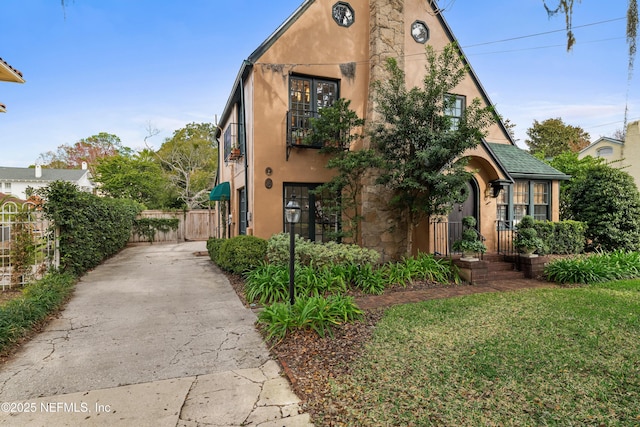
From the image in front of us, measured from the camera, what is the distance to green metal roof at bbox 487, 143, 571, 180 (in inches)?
405

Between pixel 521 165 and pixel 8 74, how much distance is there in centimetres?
1598

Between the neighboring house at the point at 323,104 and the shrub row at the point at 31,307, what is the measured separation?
13.3 feet

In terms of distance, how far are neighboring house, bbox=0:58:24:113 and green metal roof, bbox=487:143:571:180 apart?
14037mm

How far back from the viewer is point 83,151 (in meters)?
36.5

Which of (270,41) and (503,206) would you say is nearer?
(270,41)

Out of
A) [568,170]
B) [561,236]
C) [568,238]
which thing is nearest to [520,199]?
[561,236]

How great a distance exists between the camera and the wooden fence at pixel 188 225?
57.6 ft

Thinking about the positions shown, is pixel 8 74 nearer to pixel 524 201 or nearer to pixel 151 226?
pixel 151 226

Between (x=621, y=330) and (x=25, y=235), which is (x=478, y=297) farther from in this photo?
(x=25, y=235)

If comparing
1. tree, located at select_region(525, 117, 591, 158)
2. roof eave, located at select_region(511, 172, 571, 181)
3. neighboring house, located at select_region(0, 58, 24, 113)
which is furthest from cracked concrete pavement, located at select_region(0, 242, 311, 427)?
tree, located at select_region(525, 117, 591, 158)

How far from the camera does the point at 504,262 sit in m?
8.46

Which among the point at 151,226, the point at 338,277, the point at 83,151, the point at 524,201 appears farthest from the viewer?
the point at 83,151

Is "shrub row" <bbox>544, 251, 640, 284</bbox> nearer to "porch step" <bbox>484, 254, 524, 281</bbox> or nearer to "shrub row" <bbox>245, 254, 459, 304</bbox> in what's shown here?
"porch step" <bbox>484, 254, 524, 281</bbox>

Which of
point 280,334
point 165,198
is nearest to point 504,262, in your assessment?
point 280,334
